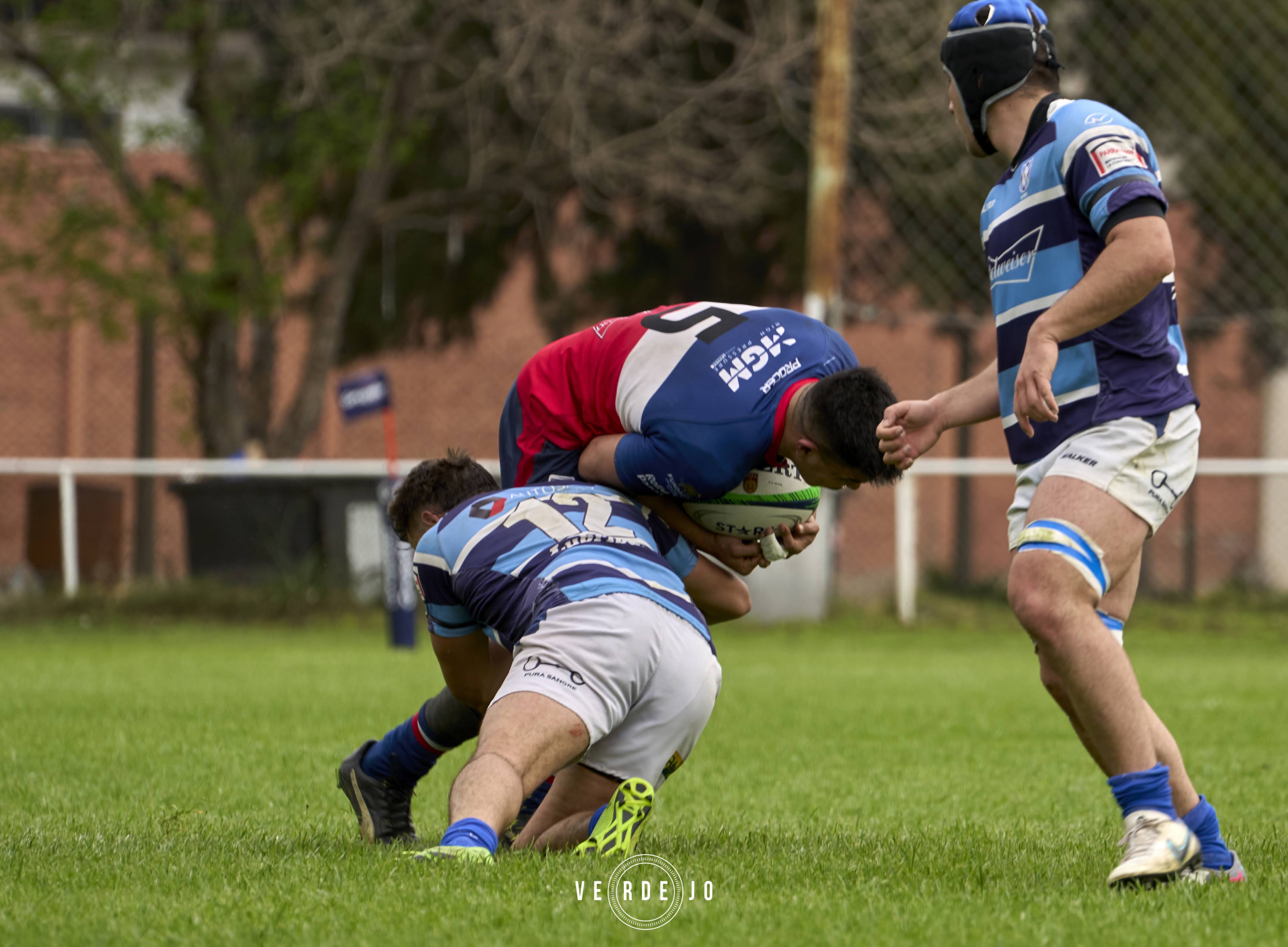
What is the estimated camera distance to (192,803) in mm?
4547

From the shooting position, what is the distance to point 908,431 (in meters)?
3.56

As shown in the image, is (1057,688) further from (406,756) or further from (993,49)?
(406,756)

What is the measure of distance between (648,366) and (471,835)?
1331 millimetres

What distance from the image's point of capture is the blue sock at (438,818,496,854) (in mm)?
3195

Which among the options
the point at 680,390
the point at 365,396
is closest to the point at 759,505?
the point at 680,390

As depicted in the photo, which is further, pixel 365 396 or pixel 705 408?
pixel 365 396

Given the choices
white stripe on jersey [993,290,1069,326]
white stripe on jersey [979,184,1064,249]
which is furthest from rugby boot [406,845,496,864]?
white stripe on jersey [979,184,1064,249]

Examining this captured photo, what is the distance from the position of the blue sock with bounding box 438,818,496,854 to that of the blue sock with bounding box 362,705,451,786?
A: 0.98 meters

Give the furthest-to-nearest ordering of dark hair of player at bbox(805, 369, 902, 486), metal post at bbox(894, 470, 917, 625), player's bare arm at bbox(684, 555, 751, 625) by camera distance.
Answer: metal post at bbox(894, 470, 917, 625) → player's bare arm at bbox(684, 555, 751, 625) → dark hair of player at bbox(805, 369, 902, 486)

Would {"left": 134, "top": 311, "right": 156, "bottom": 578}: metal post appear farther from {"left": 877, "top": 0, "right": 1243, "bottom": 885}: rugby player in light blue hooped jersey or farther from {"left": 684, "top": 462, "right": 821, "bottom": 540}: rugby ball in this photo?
{"left": 877, "top": 0, "right": 1243, "bottom": 885}: rugby player in light blue hooped jersey

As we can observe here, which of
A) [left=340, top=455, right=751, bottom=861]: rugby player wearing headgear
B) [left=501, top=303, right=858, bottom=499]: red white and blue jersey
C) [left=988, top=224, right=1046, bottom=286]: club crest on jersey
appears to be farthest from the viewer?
[left=501, top=303, right=858, bottom=499]: red white and blue jersey

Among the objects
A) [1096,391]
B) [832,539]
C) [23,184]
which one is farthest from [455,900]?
[23,184]

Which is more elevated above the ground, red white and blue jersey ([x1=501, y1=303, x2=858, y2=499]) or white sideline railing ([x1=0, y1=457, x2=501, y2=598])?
red white and blue jersey ([x1=501, y1=303, x2=858, y2=499])

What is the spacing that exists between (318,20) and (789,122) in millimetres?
4762
